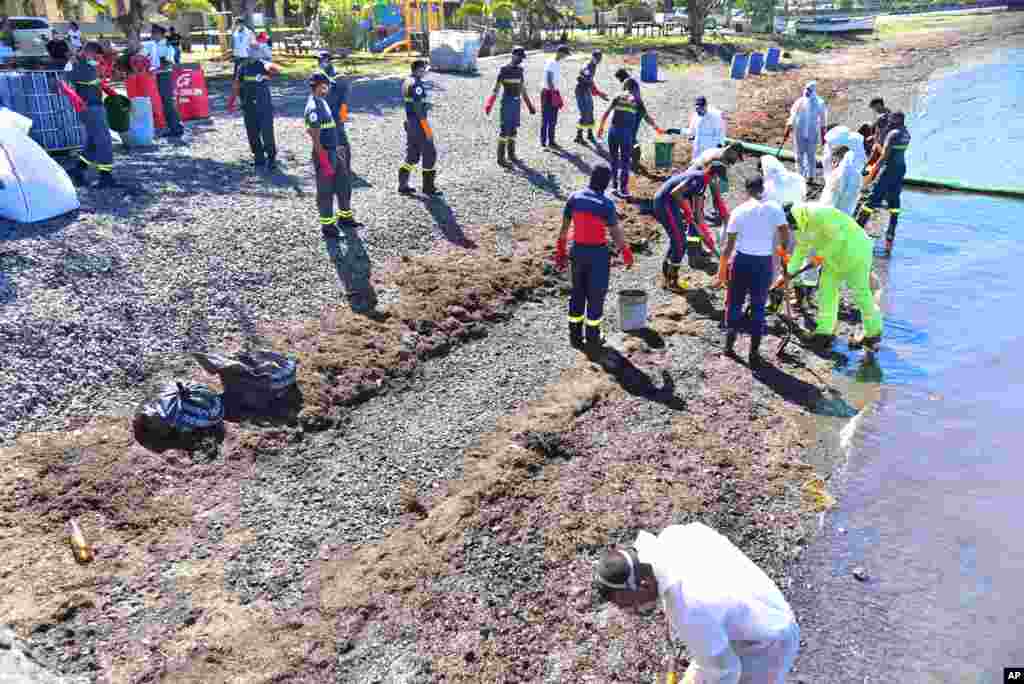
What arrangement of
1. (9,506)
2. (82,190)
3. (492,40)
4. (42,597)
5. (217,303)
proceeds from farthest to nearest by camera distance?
(492,40) → (82,190) → (217,303) → (9,506) → (42,597)

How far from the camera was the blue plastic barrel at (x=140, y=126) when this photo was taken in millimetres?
14320

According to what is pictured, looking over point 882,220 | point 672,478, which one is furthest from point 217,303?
point 882,220

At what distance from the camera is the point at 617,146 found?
13180 millimetres

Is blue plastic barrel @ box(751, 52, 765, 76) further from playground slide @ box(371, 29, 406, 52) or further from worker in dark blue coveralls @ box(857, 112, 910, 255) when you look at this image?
worker in dark blue coveralls @ box(857, 112, 910, 255)

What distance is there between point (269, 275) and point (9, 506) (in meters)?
4.25

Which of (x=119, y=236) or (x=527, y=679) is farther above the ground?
(x=119, y=236)

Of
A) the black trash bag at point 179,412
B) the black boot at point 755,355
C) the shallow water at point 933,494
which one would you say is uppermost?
the black trash bag at point 179,412

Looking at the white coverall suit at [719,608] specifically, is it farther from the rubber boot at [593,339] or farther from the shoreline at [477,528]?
the rubber boot at [593,339]

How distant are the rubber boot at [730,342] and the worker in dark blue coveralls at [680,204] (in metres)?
1.77

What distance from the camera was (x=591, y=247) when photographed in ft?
26.0

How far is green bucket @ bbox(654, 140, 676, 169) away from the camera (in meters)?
15.2

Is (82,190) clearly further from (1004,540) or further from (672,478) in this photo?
(1004,540)

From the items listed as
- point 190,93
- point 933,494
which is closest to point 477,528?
point 933,494

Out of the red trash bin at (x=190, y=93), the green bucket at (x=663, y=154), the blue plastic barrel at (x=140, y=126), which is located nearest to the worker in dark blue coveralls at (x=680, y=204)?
the green bucket at (x=663, y=154)
